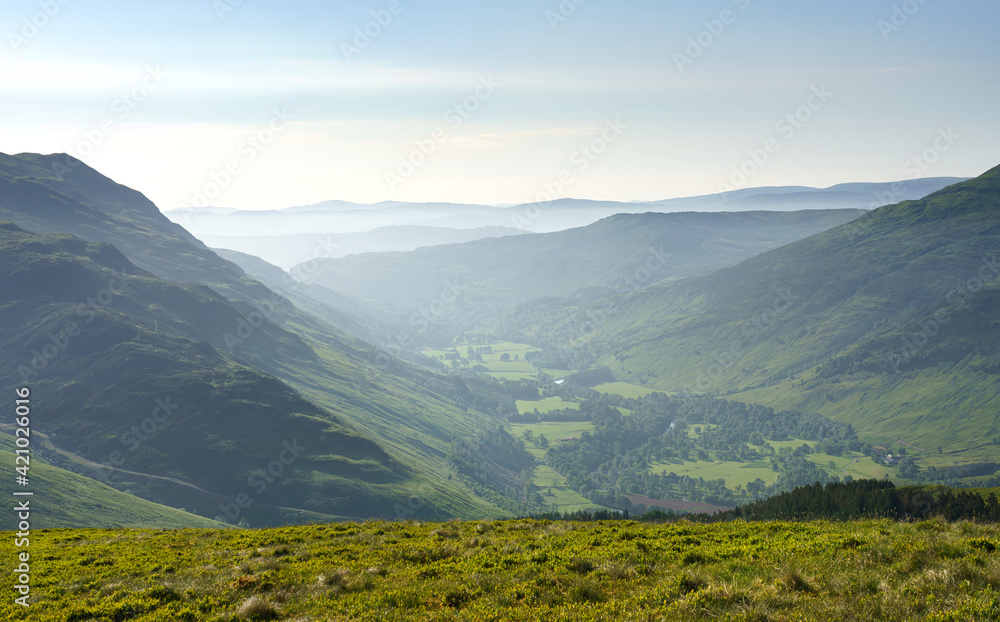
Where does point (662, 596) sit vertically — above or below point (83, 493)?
above

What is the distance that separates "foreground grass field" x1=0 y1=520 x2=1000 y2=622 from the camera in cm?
1784

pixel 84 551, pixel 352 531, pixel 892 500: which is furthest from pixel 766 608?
pixel 892 500

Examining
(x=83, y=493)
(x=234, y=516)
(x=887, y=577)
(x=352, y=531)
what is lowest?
(x=234, y=516)

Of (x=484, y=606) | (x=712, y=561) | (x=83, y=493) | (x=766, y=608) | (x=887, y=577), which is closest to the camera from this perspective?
(x=766, y=608)

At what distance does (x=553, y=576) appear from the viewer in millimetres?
23125

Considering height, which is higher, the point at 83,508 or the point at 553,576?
the point at 553,576

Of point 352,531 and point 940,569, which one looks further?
point 352,531

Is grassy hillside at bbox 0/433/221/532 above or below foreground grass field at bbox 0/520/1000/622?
below

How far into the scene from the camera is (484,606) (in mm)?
20469

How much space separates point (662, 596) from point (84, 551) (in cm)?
3801

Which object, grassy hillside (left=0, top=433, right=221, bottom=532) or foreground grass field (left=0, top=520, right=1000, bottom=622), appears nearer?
foreground grass field (left=0, top=520, right=1000, bottom=622)

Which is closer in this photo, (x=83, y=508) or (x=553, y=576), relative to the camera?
(x=553, y=576)

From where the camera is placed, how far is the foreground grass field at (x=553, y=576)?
58.5 feet

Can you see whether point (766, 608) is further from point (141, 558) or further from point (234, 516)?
point (234, 516)
